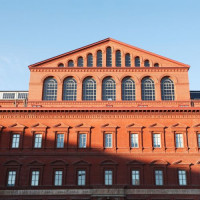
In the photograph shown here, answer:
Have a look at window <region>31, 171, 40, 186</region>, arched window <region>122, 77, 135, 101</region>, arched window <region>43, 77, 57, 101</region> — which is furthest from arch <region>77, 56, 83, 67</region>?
window <region>31, 171, 40, 186</region>

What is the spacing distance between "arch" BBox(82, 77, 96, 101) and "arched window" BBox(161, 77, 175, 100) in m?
9.97

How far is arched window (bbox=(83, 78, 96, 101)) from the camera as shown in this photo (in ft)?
141

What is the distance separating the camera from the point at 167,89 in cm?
4328

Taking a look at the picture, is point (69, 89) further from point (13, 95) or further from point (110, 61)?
point (13, 95)

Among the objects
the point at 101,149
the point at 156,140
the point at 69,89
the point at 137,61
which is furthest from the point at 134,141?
the point at 137,61

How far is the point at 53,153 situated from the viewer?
35.8 metres

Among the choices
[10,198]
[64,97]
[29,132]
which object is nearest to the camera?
[10,198]

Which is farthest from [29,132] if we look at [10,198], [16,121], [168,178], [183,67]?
[183,67]

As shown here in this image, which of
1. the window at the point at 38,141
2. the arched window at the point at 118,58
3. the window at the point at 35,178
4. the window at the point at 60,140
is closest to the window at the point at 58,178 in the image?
the window at the point at 35,178

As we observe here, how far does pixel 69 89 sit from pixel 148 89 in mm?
11514

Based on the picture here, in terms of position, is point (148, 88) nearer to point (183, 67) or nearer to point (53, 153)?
point (183, 67)

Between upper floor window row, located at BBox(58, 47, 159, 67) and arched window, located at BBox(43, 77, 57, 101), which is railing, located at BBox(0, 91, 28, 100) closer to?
arched window, located at BBox(43, 77, 57, 101)

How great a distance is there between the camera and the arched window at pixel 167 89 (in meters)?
42.7

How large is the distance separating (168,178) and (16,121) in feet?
64.9
